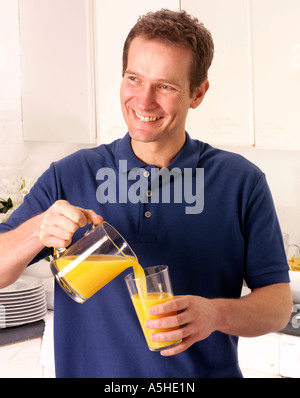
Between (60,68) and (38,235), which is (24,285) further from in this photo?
(38,235)

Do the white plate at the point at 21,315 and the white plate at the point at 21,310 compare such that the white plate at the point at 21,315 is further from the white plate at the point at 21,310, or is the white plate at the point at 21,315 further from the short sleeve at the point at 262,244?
the short sleeve at the point at 262,244

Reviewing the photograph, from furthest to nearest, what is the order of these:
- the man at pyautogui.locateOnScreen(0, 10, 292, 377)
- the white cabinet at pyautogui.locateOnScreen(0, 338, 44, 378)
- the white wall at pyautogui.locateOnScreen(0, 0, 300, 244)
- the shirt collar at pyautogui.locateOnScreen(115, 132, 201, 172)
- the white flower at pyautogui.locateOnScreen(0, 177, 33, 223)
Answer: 1. the white wall at pyautogui.locateOnScreen(0, 0, 300, 244)
2. the white flower at pyautogui.locateOnScreen(0, 177, 33, 223)
3. the white cabinet at pyautogui.locateOnScreen(0, 338, 44, 378)
4. the shirt collar at pyautogui.locateOnScreen(115, 132, 201, 172)
5. the man at pyautogui.locateOnScreen(0, 10, 292, 377)

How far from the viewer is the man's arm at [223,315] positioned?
103 centimetres

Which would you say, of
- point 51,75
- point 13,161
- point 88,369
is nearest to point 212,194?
point 88,369

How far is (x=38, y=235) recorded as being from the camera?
1.11m

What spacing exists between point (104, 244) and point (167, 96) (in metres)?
0.42

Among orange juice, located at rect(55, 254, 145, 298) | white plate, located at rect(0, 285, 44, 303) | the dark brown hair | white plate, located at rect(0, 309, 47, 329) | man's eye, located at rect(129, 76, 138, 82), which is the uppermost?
the dark brown hair

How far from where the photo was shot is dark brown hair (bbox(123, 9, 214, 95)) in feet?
4.25

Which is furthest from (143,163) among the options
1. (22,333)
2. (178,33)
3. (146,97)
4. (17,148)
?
(17,148)

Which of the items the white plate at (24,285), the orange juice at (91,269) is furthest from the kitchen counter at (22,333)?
the orange juice at (91,269)

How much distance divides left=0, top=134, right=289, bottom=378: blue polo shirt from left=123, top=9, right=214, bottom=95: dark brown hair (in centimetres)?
26

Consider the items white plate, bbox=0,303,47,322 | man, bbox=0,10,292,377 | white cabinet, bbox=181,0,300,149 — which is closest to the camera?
man, bbox=0,10,292,377

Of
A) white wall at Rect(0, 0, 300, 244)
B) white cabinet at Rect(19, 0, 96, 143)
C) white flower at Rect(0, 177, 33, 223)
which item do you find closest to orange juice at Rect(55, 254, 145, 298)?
white flower at Rect(0, 177, 33, 223)

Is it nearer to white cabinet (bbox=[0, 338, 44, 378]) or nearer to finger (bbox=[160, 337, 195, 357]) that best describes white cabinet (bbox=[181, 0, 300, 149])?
white cabinet (bbox=[0, 338, 44, 378])
